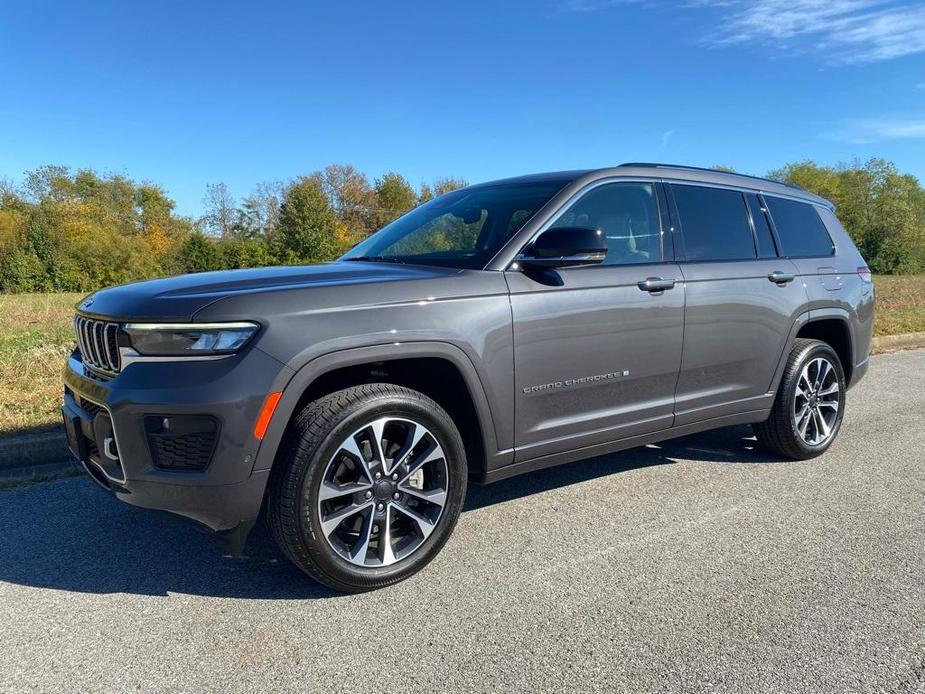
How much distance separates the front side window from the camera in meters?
3.71

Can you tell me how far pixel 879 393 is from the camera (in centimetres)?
688

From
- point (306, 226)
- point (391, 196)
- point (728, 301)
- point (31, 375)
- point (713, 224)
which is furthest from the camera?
point (391, 196)

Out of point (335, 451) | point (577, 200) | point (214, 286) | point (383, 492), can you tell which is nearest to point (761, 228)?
point (577, 200)

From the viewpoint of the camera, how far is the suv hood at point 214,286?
268cm

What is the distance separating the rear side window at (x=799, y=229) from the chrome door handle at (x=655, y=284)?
4.37 ft

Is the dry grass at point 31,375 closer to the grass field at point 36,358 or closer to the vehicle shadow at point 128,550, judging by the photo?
the grass field at point 36,358

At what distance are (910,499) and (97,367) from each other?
4.38m

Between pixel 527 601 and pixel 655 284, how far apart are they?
6.03ft

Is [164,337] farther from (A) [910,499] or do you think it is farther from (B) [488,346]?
(A) [910,499]

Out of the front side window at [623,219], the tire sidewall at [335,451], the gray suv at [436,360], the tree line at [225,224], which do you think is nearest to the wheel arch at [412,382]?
the gray suv at [436,360]

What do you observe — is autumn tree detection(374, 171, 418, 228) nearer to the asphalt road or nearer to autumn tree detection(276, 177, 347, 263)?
autumn tree detection(276, 177, 347, 263)

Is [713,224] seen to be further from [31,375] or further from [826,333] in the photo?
[31,375]

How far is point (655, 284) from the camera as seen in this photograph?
12.4ft

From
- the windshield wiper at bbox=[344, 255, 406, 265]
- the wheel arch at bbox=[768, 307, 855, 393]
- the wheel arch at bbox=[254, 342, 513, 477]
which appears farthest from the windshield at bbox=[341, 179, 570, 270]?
the wheel arch at bbox=[768, 307, 855, 393]
